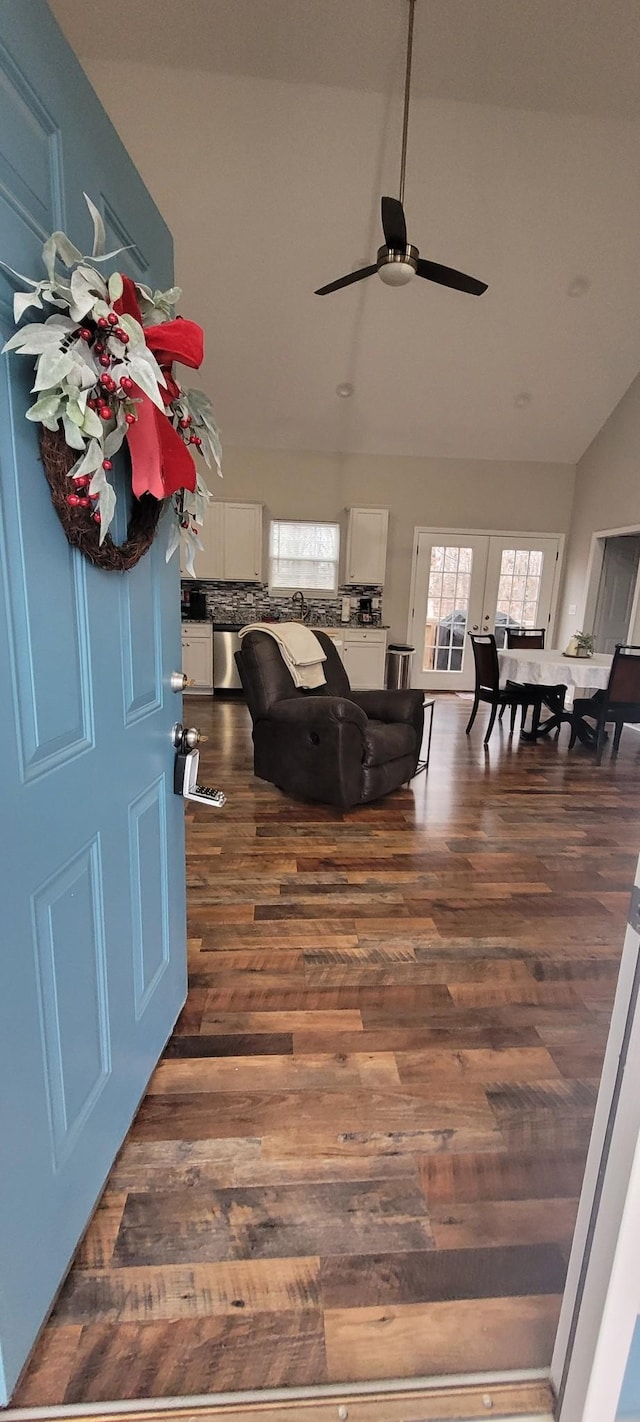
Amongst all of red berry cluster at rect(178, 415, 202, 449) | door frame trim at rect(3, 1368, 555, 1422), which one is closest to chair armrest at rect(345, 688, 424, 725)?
red berry cluster at rect(178, 415, 202, 449)

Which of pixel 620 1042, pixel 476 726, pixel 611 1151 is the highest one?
pixel 620 1042

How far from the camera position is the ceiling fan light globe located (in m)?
3.38

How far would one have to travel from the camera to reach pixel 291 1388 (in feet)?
3.10

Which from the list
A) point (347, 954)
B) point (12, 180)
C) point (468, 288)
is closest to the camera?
point (12, 180)

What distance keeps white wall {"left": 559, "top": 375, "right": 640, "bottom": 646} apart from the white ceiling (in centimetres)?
26

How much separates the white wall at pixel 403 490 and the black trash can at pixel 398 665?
75 cm

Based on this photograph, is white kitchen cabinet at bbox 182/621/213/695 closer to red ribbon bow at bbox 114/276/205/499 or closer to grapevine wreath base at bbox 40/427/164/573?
grapevine wreath base at bbox 40/427/164/573

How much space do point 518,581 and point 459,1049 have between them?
675 cm

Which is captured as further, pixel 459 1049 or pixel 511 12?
pixel 511 12

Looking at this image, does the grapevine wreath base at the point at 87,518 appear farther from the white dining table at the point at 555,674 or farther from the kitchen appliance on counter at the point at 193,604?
the kitchen appliance on counter at the point at 193,604

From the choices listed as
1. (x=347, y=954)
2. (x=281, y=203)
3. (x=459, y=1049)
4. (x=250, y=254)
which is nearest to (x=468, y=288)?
(x=281, y=203)

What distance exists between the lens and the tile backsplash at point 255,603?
23.8 ft

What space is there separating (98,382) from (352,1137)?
159 centimetres

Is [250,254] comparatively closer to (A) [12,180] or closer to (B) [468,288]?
(B) [468,288]
